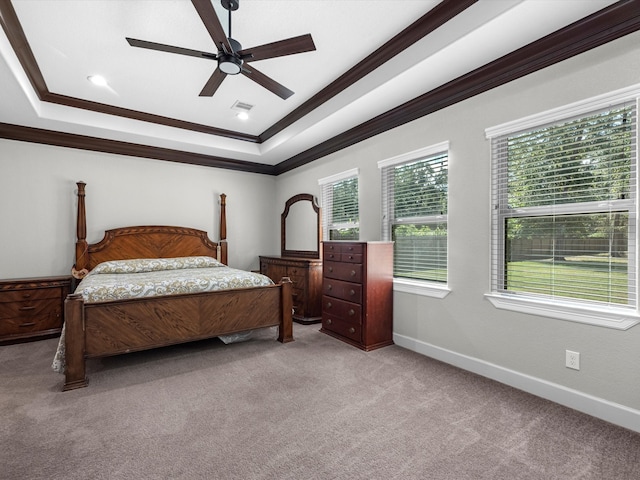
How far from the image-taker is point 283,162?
5574 mm

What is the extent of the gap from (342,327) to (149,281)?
6.72 ft

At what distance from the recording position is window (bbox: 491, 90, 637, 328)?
78.5 inches

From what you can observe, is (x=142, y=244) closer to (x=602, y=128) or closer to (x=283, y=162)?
(x=283, y=162)

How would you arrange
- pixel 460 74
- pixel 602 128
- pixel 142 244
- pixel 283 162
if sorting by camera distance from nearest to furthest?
pixel 602 128
pixel 460 74
pixel 142 244
pixel 283 162

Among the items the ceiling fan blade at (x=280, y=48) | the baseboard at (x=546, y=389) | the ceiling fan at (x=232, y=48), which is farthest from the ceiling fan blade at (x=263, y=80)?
the baseboard at (x=546, y=389)

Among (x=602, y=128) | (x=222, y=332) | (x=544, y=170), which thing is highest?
(x=602, y=128)

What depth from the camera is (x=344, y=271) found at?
357 centimetres

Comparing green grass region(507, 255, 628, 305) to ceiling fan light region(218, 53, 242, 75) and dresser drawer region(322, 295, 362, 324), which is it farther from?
ceiling fan light region(218, 53, 242, 75)

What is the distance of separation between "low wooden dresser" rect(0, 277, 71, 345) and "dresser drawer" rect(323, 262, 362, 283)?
3179 mm

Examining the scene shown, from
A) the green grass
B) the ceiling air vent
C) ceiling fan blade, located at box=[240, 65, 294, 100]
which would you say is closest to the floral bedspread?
ceiling fan blade, located at box=[240, 65, 294, 100]

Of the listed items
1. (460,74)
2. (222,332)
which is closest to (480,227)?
(460,74)

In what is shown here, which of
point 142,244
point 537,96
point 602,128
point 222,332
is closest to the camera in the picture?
point 602,128

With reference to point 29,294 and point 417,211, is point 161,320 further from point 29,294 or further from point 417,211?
point 417,211

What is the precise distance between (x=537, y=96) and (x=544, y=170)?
0.54m
